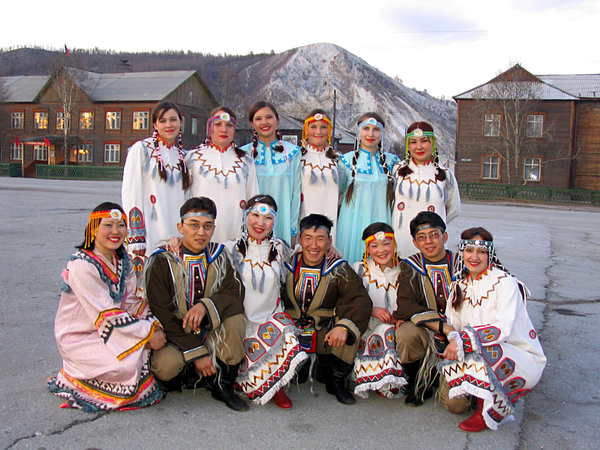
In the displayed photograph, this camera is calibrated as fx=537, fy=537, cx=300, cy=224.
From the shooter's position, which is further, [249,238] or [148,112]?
[148,112]

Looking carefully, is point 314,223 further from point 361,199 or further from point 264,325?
point 361,199

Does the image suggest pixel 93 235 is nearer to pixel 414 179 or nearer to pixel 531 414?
pixel 414 179

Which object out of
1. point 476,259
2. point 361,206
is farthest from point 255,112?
point 476,259

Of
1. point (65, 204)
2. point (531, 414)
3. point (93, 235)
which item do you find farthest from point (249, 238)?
point (65, 204)

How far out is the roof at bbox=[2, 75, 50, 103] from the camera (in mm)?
46531

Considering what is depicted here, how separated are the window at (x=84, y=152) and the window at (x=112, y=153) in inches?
56.0

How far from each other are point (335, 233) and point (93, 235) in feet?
7.45

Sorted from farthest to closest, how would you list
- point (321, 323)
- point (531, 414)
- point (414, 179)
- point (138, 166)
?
1. point (414, 179)
2. point (138, 166)
3. point (321, 323)
4. point (531, 414)

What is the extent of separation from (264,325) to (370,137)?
2.10 m

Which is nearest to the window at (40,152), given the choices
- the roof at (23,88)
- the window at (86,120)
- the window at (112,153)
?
the window at (86,120)

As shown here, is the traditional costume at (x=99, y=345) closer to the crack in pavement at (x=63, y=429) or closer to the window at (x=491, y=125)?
the crack in pavement at (x=63, y=429)

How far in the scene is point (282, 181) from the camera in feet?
16.2

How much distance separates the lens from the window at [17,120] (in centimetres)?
4653

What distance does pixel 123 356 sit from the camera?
11.2ft
